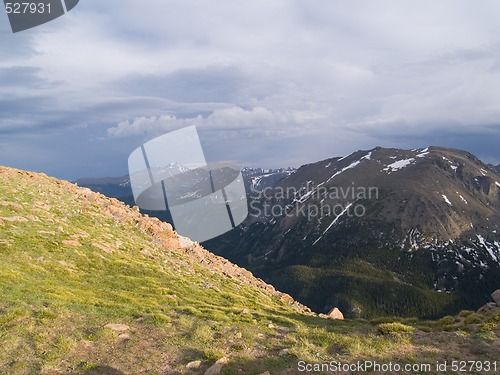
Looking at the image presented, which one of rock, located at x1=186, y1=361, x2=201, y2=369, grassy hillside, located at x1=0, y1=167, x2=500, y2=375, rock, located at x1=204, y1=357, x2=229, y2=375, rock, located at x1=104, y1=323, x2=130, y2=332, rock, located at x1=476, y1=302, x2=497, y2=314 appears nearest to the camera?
rock, located at x1=204, y1=357, x2=229, y2=375

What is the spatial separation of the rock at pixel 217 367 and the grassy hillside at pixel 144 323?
0.87 ft

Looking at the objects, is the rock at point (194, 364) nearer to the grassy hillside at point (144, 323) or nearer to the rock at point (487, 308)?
the grassy hillside at point (144, 323)

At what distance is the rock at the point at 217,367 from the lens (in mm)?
16125

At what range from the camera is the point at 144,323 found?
2191cm

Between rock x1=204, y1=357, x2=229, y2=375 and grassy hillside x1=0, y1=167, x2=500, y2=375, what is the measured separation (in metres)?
0.27

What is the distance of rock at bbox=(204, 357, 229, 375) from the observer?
16.1 m

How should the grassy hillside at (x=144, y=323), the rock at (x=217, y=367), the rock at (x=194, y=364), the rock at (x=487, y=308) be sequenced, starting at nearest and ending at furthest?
the rock at (x=217, y=367), the rock at (x=194, y=364), the grassy hillside at (x=144, y=323), the rock at (x=487, y=308)

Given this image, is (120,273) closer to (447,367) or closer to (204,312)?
(204,312)

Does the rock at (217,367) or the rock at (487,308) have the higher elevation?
the rock at (217,367)

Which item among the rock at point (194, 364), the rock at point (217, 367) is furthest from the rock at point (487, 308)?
the rock at point (194, 364)

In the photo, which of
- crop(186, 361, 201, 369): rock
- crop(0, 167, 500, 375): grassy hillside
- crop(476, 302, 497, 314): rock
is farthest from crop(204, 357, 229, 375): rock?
crop(476, 302, 497, 314): rock

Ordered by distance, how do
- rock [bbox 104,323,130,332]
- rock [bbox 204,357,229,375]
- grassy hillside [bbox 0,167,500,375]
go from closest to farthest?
rock [bbox 204,357,229,375], grassy hillside [bbox 0,167,500,375], rock [bbox 104,323,130,332]

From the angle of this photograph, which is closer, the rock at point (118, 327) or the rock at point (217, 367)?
the rock at point (217, 367)

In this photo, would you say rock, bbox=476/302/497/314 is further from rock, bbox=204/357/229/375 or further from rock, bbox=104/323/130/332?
rock, bbox=104/323/130/332
